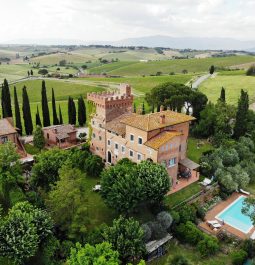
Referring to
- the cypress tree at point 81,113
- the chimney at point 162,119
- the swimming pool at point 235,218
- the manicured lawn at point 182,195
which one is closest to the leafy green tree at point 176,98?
the cypress tree at point 81,113

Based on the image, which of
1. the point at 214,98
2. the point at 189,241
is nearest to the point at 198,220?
the point at 189,241

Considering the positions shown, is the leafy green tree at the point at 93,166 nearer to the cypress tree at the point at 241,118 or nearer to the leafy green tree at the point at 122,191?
the leafy green tree at the point at 122,191

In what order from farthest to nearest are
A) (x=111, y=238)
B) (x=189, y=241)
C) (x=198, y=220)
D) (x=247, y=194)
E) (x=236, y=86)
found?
(x=236, y=86), (x=247, y=194), (x=198, y=220), (x=189, y=241), (x=111, y=238)

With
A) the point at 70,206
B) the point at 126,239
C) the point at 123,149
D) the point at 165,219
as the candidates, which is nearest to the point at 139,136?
the point at 123,149

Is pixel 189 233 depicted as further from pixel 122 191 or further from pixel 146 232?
pixel 122 191

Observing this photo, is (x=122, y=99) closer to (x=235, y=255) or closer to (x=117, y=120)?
(x=117, y=120)

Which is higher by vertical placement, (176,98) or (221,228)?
(176,98)
